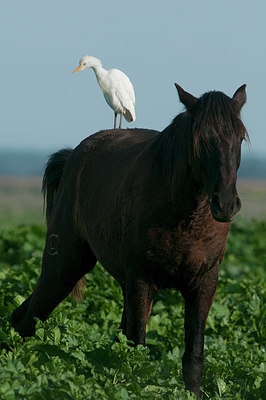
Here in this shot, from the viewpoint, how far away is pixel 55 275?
21.2ft

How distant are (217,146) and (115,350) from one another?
1357mm

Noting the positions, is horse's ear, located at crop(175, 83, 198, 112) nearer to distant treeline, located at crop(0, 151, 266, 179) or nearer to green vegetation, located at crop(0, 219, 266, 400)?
green vegetation, located at crop(0, 219, 266, 400)

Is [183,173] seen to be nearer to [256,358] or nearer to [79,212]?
[79,212]

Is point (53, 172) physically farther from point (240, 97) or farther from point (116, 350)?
point (116, 350)

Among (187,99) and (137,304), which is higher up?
(187,99)

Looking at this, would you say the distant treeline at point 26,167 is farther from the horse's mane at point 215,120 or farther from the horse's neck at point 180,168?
the horse's mane at point 215,120

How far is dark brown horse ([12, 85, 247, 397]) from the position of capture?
4.66 meters

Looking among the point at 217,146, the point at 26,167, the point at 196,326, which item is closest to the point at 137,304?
the point at 196,326

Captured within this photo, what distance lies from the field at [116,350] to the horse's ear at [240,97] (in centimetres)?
59

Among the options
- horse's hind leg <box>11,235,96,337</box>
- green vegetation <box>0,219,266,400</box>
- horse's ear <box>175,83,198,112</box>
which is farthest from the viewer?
horse's hind leg <box>11,235,96,337</box>

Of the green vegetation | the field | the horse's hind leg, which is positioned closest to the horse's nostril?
the field

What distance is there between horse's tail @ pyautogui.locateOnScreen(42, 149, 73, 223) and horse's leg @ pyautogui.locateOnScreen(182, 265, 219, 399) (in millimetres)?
2120

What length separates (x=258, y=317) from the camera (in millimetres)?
8055

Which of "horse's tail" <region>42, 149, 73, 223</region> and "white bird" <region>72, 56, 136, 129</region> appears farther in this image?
"horse's tail" <region>42, 149, 73, 223</region>
